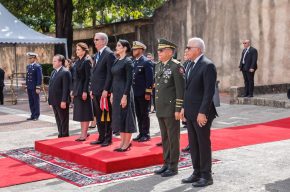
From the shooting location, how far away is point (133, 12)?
1059 inches

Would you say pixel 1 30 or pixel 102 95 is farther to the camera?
pixel 1 30

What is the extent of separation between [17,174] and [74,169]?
0.79m

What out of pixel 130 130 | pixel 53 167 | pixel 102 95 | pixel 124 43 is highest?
pixel 124 43

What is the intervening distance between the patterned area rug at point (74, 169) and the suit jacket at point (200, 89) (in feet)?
4.10

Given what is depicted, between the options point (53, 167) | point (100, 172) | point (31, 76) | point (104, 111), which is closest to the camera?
point (100, 172)

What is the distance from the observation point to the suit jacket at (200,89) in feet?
20.9

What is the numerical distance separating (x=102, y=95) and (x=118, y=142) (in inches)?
39.9

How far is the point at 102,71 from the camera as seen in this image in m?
8.35

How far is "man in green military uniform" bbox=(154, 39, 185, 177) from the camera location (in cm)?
696

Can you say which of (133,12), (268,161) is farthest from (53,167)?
(133,12)

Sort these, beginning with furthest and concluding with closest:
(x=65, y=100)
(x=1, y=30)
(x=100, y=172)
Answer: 1. (x=1, y=30)
2. (x=65, y=100)
3. (x=100, y=172)

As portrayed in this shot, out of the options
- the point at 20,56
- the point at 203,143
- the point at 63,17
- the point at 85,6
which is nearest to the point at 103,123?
the point at 203,143

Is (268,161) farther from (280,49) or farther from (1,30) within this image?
(1,30)

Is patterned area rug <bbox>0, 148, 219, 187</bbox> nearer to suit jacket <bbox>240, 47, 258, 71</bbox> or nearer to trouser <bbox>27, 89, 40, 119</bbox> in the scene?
trouser <bbox>27, 89, 40, 119</bbox>
